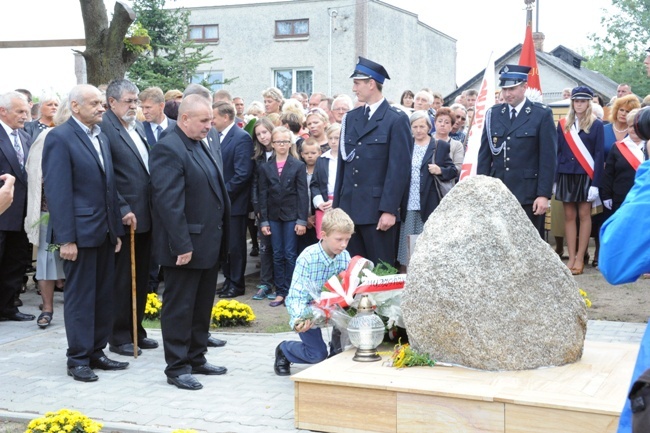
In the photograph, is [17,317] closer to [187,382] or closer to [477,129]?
[187,382]

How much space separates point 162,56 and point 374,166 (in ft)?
59.9

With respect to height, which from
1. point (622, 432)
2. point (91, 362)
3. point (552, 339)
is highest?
point (622, 432)

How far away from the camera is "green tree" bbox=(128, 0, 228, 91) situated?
78.1 feet

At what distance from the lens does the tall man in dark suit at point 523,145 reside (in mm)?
8570

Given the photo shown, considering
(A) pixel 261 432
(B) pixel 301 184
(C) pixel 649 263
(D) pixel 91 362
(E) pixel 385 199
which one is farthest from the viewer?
(B) pixel 301 184

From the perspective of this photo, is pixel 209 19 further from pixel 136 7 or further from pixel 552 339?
pixel 552 339

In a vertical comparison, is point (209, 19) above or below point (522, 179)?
above

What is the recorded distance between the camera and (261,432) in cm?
534

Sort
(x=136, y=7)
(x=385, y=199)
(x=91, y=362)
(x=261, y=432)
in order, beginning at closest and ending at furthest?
(x=261, y=432), (x=91, y=362), (x=385, y=199), (x=136, y=7)

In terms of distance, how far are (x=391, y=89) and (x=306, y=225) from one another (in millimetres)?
24985

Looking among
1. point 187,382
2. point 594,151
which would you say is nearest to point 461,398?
point 187,382

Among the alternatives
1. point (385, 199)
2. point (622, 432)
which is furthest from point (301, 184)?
point (622, 432)

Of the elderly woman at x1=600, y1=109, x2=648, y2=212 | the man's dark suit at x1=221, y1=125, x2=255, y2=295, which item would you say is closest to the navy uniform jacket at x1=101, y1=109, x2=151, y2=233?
the man's dark suit at x1=221, y1=125, x2=255, y2=295

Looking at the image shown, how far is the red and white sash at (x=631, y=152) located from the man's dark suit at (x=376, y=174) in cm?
396
